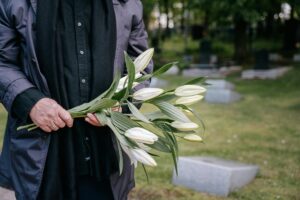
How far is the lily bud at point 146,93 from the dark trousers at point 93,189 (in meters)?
0.48

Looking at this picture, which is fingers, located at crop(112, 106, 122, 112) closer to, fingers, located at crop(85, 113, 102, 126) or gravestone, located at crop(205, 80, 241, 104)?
fingers, located at crop(85, 113, 102, 126)

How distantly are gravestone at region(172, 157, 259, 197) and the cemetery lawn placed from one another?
0.08 m

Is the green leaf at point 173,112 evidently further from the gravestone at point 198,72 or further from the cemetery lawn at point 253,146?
the gravestone at point 198,72

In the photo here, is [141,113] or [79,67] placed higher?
[79,67]

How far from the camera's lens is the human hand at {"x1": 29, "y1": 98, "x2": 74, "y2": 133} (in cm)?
210

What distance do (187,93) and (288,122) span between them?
6431 mm

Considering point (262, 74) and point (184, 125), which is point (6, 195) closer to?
point (184, 125)

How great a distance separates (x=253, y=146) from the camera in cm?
668

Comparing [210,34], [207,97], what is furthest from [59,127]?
[210,34]

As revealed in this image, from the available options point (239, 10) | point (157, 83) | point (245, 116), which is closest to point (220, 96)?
point (245, 116)

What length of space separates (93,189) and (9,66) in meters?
0.74

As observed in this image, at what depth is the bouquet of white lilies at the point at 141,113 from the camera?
216cm

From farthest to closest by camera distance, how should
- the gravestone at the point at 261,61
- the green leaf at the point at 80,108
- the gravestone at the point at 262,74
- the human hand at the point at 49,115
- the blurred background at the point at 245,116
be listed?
the gravestone at the point at 261,61
the gravestone at the point at 262,74
the blurred background at the point at 245,116
the green leaf at the point at 80,108
the human hand at the point at 49,115

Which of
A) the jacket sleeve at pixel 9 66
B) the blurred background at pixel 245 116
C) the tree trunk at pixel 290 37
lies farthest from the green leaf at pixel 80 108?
the tree trunk at pixel 290 37
